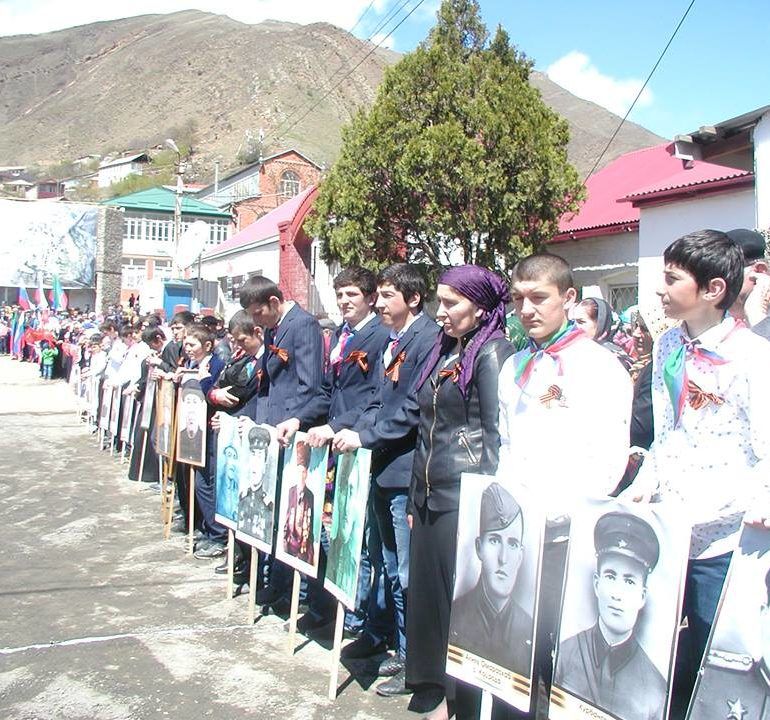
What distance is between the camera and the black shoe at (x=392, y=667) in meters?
4.53

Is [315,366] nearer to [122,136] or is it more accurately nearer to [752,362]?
[752,362]

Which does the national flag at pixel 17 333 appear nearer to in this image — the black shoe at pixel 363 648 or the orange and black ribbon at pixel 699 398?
the black shoe at pixel 363 648

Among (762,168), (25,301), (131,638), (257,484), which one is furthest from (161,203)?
(131,638)

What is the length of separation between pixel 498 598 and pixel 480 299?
1.28m

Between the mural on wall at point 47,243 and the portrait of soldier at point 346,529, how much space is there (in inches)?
2105

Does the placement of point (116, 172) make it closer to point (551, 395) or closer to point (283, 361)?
point (283, 361)

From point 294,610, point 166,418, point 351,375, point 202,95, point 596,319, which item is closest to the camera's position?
point 294,610

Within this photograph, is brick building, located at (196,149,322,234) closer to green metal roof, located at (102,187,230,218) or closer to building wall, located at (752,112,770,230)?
green metal roof, located at (102,187,230,218)

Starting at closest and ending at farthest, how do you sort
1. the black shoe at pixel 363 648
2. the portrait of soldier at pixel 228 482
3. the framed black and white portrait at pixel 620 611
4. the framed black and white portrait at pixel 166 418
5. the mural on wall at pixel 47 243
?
the framed black and white portrait at pixel 620 611 < the black shoe at pixel 363 648 < the portrait of soldier at pixel 228 482 < the framed black and white portrait at pixel 166 418 < the mural on wall at pixel 47 243

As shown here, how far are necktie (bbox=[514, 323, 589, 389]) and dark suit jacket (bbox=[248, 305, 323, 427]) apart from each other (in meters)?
2.19

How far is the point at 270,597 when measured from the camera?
5730 mm

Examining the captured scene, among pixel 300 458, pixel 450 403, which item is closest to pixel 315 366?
pixel 300 458

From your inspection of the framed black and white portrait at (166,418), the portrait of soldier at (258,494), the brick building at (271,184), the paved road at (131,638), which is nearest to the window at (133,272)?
the brick building at (271,184)

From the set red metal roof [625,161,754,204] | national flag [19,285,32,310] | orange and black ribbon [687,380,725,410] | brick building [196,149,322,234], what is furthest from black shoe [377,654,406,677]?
brick building [196,149,322,234]
